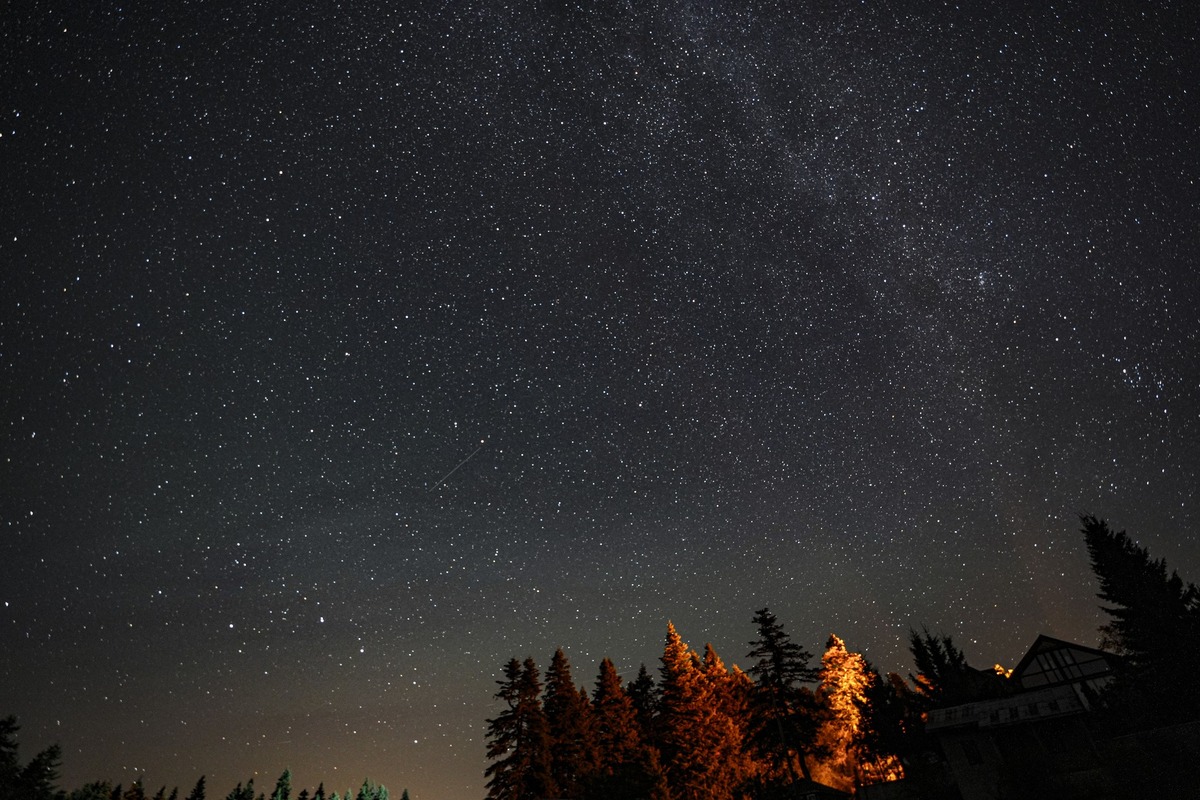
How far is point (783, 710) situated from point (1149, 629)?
62.4 feet


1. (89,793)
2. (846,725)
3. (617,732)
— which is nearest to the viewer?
(617,732)

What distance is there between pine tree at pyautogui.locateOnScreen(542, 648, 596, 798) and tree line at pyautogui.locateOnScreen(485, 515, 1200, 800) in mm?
79

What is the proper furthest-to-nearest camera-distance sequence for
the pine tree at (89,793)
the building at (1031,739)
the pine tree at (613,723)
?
the pine tree at (89,793) → the pine tree at (613,723) → the building at (1031,739)

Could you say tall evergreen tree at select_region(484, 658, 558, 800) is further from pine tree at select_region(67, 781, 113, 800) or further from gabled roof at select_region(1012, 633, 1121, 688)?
pine tree at select_region(67, 781, 113, 800)

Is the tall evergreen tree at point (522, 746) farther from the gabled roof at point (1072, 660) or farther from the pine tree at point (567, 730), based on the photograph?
the gabled roof at point (1072, 660)

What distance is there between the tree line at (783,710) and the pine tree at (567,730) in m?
0.08

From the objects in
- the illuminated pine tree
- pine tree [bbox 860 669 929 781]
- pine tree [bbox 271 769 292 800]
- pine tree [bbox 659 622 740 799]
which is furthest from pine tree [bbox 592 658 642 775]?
pine tree [bbox 271 769 292 800]

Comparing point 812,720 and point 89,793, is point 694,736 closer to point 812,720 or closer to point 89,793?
point 812,720

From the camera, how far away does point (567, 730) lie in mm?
39375

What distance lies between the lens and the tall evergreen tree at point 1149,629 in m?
28.2

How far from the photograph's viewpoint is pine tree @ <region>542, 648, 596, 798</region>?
123 feet

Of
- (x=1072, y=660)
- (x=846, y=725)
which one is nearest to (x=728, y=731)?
(x=846, y=725)

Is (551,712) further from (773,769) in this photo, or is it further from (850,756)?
(850,756)

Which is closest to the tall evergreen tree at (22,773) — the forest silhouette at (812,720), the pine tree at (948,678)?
the forest silhouette at (812,720)
